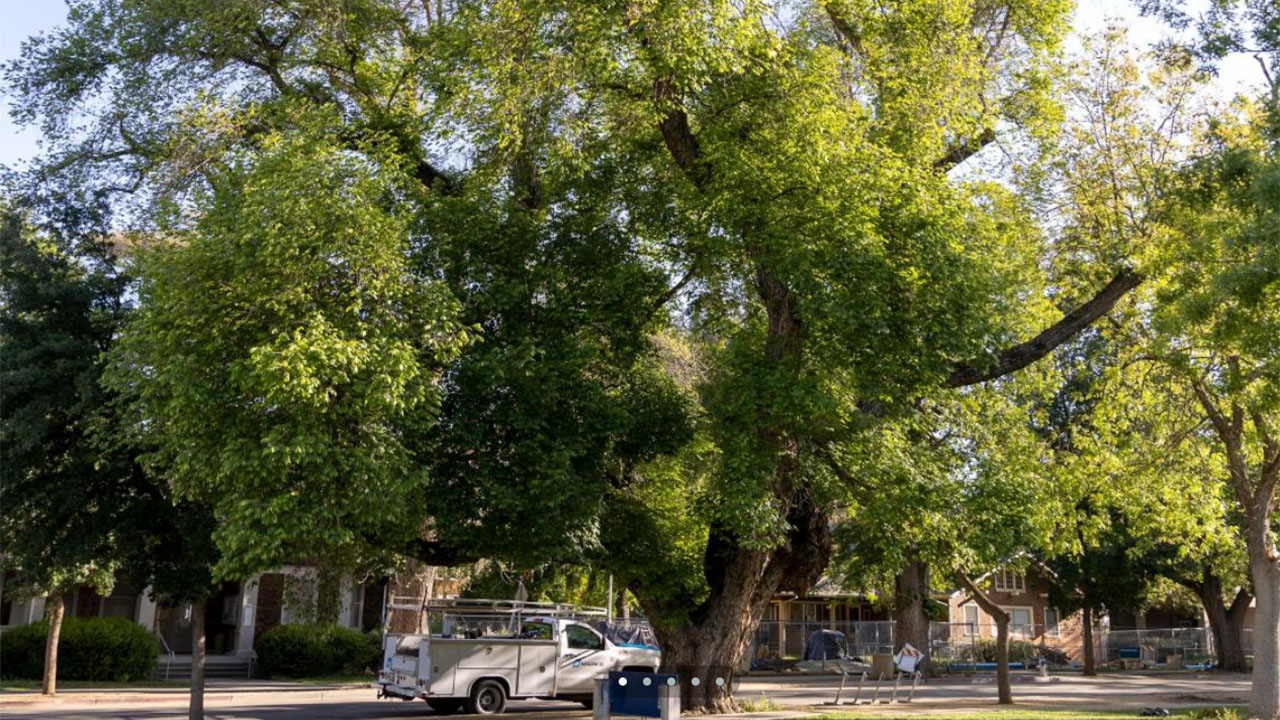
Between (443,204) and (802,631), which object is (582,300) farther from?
(802,631)

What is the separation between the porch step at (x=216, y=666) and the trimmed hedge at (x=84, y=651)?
10.8 ft

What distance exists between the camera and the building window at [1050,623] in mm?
58406

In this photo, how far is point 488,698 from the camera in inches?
820

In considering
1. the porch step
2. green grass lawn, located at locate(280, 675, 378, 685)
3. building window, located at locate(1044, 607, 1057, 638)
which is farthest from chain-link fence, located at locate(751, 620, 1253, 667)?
the porch step

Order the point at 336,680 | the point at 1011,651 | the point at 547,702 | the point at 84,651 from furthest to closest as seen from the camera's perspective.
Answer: the point at 1011,651 → the point at 336,680 → the point at 84,651 → the point at 547,702

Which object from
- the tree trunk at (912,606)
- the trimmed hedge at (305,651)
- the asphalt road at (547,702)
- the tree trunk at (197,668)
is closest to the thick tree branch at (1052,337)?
the asphalt road at (547,702)

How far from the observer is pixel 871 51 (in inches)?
717

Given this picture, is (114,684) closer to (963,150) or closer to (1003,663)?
(1003,663)

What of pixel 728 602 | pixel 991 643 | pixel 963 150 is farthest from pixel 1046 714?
pixel 991 643

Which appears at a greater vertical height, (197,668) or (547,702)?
(197,668)

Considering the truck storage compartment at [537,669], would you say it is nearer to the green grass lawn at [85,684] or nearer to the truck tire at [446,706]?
the truck tire at [446,706]

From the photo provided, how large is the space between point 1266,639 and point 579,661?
41.3 feet

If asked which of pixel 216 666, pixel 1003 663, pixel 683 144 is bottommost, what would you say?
pixel 216 666

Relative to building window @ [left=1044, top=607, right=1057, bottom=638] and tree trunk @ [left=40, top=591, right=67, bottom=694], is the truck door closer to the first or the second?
tree trunk @ [left=40, top=591, right=67, bottom=694]
